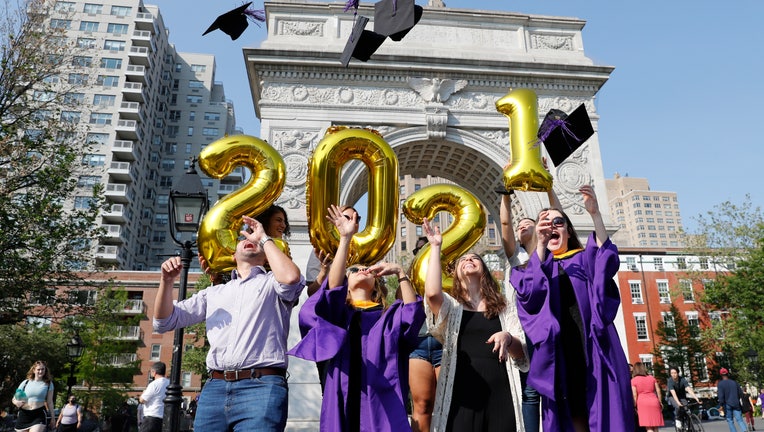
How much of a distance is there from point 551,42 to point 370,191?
17125mm

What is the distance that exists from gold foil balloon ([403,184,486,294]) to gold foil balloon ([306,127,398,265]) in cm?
43

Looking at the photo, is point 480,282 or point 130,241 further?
point 130,241

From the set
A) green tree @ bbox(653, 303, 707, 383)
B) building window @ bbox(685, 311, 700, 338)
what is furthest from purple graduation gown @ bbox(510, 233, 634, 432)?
building window @ bbox(685, 311, 700, 338)

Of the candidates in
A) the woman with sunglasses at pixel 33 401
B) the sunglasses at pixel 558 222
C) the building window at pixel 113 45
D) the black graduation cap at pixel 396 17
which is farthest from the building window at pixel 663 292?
the building window at pixel 113 45

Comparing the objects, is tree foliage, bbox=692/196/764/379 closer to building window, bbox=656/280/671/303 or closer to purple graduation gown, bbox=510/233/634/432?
building window, bbox=656/280/671/303

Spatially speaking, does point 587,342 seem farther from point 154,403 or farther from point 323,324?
point 154,403

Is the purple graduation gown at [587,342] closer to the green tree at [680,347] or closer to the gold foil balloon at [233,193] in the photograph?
the gold foil balloon at [233,193]

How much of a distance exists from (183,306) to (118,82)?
196 ft

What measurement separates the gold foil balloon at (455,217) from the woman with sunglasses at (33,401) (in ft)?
21.9

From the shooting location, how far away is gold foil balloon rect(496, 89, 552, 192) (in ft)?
15.6

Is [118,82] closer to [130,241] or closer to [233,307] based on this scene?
[130,241]

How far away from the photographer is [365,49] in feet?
15.2

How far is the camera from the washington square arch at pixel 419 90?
17250 millimetres

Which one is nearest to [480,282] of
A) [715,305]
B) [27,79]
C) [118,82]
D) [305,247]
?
[305,247]
